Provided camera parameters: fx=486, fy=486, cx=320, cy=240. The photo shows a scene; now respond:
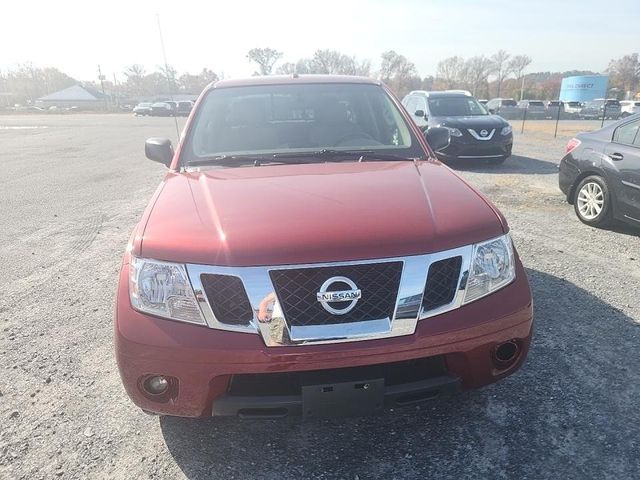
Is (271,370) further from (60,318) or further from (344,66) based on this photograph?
(344,66)

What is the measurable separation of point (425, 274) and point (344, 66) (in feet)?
245

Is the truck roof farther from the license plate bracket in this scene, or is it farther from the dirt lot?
the license plate bracket

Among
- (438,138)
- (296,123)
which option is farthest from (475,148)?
(296,123)

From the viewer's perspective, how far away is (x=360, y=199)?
245 centimetres

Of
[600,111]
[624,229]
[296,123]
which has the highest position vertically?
[296,123]

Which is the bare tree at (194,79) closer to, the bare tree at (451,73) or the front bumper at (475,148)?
the bare tree at (451,73)

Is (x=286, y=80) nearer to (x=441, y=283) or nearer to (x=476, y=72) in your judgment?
(x=441, y=283)

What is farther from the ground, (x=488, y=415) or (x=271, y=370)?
(x=271, y=370)

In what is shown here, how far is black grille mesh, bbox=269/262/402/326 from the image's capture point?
202 centimetres

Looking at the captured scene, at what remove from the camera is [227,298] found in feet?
6.69

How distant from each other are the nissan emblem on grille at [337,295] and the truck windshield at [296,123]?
4.41 feet

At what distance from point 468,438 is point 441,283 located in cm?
91

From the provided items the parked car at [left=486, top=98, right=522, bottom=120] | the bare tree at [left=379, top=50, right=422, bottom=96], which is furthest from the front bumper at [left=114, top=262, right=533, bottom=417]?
the bare tree at [left=379, top=50, right=422, bottom=96]

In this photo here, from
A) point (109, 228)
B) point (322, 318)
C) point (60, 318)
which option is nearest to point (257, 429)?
point (322, 318)
